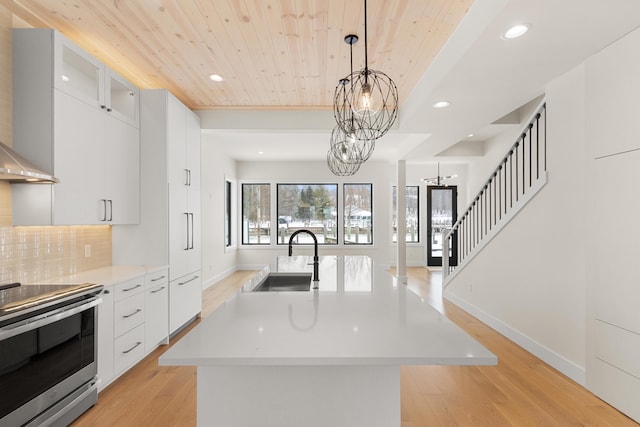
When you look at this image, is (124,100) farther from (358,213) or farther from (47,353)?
(358,213)

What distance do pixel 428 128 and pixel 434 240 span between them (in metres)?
5.40

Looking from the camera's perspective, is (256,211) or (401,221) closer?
(401,221)

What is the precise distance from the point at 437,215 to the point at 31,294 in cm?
878

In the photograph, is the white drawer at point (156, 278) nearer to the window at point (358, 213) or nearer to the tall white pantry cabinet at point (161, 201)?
the tall white pantry cabinet at point (161, 201)

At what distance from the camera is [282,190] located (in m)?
8.95

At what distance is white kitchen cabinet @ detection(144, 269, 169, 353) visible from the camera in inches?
131

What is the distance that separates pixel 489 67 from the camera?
2.71 meters

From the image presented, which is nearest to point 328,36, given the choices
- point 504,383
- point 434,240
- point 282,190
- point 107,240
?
A: point 107,240

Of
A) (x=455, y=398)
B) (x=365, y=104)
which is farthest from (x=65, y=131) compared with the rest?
(x=455, y=398)

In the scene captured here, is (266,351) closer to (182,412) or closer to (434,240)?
(182,412)

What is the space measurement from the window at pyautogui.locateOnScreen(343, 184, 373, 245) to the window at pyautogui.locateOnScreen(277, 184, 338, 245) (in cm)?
28

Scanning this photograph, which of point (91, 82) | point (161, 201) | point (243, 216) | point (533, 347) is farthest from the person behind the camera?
point (243, 216)

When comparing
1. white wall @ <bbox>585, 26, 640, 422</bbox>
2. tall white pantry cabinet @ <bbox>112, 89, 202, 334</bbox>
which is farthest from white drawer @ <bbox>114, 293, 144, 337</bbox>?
white wall @ <bbox>585, 26, 640, 422</bbox>

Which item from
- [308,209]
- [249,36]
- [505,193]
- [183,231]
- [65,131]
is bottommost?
[183,231]
